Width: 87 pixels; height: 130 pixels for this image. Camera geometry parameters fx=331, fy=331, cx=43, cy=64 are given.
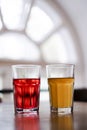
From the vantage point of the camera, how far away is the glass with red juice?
0.71 metres

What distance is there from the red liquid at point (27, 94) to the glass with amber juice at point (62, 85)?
0.13 ft

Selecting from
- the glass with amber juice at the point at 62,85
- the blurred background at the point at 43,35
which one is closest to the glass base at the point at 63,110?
the glass with amber juice at the point at 62,85

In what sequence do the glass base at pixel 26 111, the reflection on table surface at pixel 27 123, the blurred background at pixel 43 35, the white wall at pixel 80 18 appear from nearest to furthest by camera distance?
the reflection on table surface at pixel 27 123 < the glass base at pixel 26 111 < the blurred background at pixel 43 35 < the white wall at pixel 80 18

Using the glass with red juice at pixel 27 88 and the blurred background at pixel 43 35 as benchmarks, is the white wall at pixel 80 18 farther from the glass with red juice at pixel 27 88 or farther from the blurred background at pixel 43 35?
the glass with red juice at pixel 27 88

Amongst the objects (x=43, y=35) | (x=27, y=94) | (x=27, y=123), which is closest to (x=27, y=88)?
(x=27, y=94)

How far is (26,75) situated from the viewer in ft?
2.35

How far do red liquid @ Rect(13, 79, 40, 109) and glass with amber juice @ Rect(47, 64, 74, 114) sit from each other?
0.13 ft

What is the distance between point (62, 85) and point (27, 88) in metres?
0.08

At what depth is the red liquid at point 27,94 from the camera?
0.71m

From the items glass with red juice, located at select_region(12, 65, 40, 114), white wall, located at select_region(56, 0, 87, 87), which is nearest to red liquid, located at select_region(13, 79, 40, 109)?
glass with red juice, located at select_region(12, 65, 40, 114)

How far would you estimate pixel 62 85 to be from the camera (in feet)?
2.42

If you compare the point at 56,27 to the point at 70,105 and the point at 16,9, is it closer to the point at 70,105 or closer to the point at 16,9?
the point at 16,9

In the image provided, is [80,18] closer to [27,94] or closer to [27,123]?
[27,94]

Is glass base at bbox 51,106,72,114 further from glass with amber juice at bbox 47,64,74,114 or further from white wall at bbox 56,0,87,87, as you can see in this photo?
white wall at bbox 56,0,87,87
